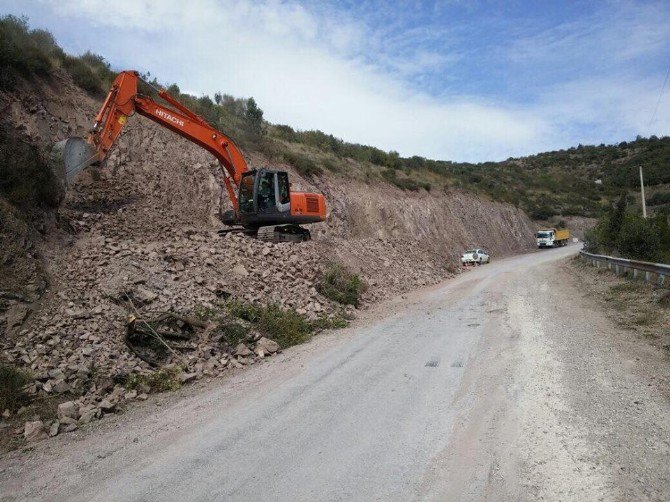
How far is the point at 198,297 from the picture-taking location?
11.1m

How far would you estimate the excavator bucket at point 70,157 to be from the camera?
39.1ft

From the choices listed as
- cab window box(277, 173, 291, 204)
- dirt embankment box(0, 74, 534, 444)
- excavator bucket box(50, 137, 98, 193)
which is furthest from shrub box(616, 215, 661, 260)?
excavator bucket box(50, 137, 98, 193)

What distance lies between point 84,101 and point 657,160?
8613 centimetres

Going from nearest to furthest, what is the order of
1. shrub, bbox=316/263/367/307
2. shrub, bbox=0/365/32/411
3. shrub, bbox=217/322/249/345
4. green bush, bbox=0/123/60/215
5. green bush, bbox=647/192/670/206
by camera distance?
shrub, bbox=0/365/32/411 → shrub, bbox=217/322/249/345 → green bush, bbox=0/123/60/215 → shrub, bbox=316/263/367/307 → green bush, bbox=647/192/670/206

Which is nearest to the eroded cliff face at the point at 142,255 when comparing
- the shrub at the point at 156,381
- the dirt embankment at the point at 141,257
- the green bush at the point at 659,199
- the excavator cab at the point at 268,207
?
the dirt embankment at the point at 141,257

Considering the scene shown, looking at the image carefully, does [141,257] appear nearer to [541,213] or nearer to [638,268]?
[638,268]

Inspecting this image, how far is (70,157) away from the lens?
39.3 feet

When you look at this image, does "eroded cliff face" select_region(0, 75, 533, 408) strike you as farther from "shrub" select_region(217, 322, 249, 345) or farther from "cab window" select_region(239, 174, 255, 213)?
"cab window" select_region(239, 174, 255, 213)

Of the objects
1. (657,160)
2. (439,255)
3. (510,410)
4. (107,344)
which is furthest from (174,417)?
(657,160)

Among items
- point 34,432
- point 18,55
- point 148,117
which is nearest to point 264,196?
point 148,117

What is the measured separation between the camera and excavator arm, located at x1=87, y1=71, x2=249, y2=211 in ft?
41.9

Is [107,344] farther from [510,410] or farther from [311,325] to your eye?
[510,410]

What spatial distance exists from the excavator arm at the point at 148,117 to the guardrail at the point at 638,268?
1336 cm

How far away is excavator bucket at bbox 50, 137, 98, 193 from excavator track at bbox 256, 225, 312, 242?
598 centimetres
